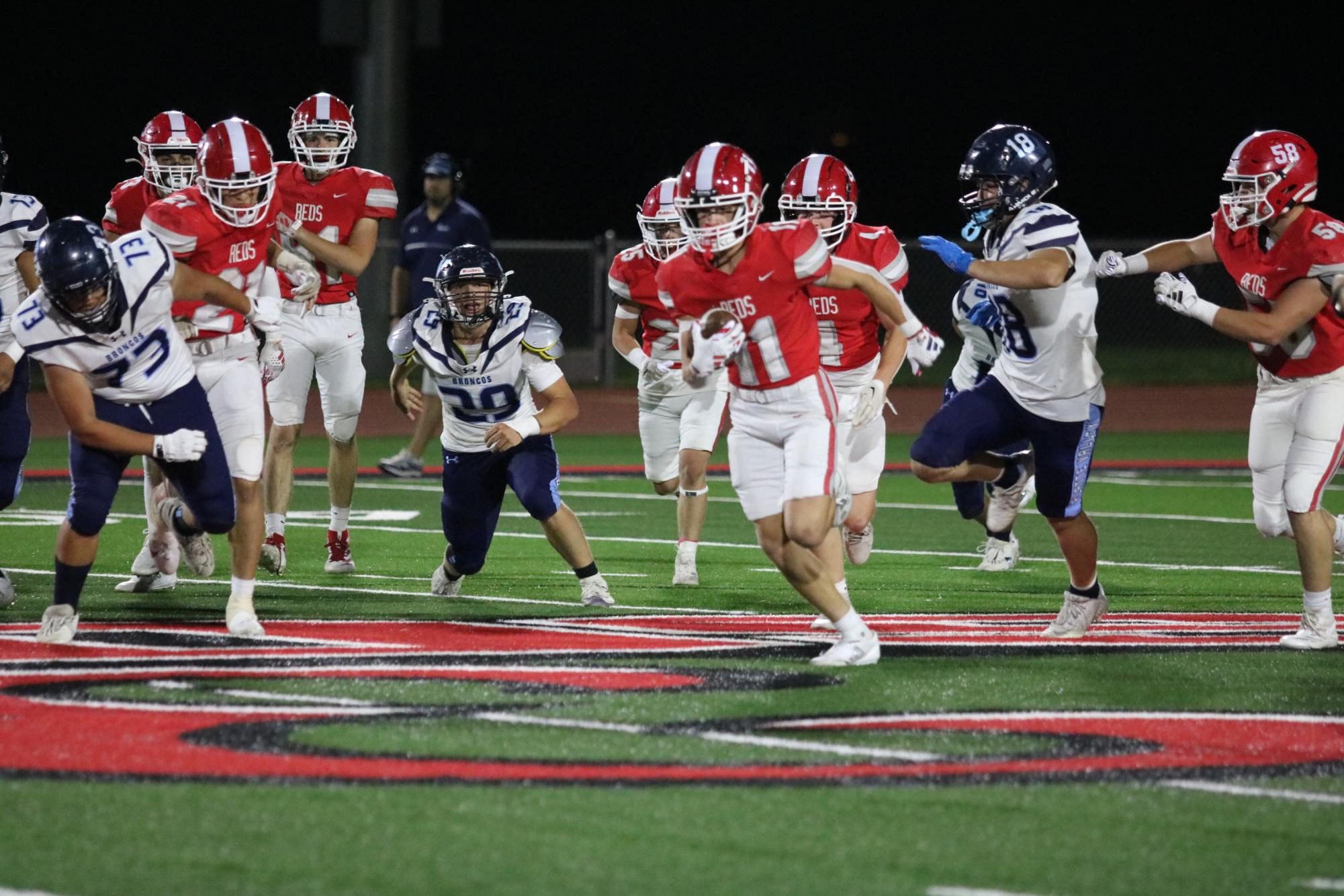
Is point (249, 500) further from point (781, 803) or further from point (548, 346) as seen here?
point (781, 803)

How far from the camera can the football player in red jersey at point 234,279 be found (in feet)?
23.2

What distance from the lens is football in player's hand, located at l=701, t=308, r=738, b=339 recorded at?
20.6 ft

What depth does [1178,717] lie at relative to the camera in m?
5.57

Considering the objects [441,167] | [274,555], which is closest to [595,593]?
[274,555]

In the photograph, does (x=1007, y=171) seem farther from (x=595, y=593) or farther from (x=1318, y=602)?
(x=595, y=593)

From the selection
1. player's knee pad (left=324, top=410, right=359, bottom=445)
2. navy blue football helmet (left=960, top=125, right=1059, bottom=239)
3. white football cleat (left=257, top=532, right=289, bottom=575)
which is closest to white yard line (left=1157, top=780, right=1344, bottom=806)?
navy blue football helmet (left=960, top=125, right=1059, bottom=239)

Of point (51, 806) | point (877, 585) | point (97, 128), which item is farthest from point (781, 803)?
point (97, 128)

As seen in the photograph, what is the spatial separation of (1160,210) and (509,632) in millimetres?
28511

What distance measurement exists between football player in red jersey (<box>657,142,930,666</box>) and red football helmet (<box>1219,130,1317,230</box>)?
138 cm

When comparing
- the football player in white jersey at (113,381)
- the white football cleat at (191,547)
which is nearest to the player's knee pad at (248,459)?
the football player in white jersey at (113,381)

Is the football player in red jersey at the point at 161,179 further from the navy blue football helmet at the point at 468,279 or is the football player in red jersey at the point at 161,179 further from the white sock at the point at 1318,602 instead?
the white sock at the point at 1318,602

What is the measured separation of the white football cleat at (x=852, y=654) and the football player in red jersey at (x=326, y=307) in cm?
325

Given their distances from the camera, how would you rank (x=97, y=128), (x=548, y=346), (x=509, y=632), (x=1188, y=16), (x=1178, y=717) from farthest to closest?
(x=1188, y=16)
(x=97, y=128)
(x=548, y=346)
(x=509, y=632)
(x=1178, y=717)

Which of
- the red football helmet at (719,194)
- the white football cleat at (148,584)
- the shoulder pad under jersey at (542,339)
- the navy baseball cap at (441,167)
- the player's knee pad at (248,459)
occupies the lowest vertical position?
the white football cleat at (148,584)
